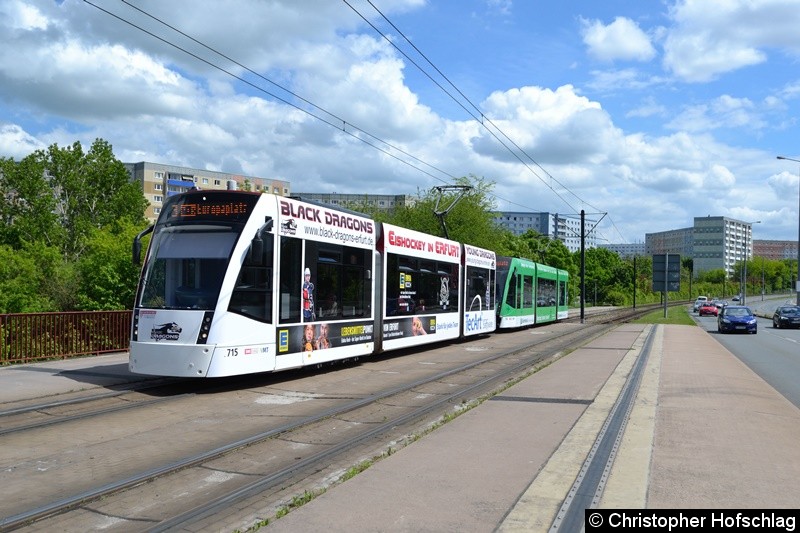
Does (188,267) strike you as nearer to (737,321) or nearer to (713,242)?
(737,321)

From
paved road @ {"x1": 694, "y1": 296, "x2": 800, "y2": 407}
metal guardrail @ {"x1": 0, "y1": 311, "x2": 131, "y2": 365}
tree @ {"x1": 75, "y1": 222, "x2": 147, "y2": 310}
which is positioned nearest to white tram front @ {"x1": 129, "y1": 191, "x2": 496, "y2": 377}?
metal guardrail @ {"x1": 0, "y1": 311, "x2": 131, "y2": 365}

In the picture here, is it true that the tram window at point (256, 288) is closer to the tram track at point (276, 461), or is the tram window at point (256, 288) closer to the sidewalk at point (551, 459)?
the tram track at point (276, 461)

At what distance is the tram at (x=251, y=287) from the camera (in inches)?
433

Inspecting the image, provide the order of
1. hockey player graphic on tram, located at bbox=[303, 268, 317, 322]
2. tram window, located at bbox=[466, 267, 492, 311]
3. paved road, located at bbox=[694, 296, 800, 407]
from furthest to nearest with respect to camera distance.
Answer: tram window, located at bbox=[466, 267, 492, 311]
paved road, located at bbox=[694, 296, 800, 407]
hockey player graphic on tram, located at bbox=[303, 268, 317, 322]

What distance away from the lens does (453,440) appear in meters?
7.88

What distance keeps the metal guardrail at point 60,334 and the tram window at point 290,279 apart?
6.73 m

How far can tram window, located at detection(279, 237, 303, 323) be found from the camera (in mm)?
12219

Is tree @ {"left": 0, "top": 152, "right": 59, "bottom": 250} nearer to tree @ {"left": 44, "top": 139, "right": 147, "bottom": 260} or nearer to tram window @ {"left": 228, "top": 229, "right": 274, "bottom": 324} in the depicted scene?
tree @ {"left": 44, "top": 139, "right": 147, "bottom": 260}

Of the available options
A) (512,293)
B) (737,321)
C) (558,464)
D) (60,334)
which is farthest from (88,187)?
(558,464)

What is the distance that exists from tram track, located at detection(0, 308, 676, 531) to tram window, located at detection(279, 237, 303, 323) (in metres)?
1.85

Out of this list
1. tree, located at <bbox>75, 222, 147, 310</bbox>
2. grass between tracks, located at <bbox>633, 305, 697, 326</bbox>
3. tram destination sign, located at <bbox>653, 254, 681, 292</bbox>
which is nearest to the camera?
tree, located at <bbox>75, 222, 147, 310</bbox>

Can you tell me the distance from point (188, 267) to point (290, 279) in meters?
1.86

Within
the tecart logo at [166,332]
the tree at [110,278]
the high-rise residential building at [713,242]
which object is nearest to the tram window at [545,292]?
the tree at [110,278]

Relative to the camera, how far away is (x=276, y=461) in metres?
7.23
